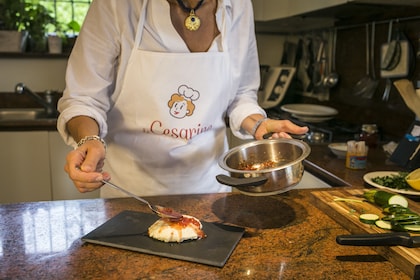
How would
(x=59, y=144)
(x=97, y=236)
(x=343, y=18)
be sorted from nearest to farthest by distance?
(x=97, y=236) → (x=59, y=144) → (x=343, y=18)

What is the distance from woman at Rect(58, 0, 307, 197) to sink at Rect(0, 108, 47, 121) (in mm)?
1577

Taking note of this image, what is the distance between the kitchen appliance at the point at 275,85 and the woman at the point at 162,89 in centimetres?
156

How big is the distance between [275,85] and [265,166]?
200cm

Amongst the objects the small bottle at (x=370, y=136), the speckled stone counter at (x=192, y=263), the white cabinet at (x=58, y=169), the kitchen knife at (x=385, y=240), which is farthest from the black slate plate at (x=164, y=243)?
the white cabinet at (x=58, y=169)

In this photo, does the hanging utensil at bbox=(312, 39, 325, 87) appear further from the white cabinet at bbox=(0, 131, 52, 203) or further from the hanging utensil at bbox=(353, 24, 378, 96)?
the white cabinet at bbox=(0, 131, 52, 203)

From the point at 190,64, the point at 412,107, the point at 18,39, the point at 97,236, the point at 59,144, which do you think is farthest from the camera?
the point at 18,39

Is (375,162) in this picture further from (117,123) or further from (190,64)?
(117,123)

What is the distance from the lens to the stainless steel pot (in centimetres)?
78

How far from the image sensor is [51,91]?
2.55m

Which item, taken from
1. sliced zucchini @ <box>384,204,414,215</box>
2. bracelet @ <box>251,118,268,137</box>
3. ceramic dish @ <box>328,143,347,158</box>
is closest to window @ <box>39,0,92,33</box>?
ceramic dish @ <box>328,143,347,158</box>

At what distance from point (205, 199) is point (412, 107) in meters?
0.87

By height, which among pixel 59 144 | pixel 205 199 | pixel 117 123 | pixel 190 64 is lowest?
pixel 59 144

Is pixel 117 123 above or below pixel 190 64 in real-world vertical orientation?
below

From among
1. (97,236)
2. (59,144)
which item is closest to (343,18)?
(59,144)
